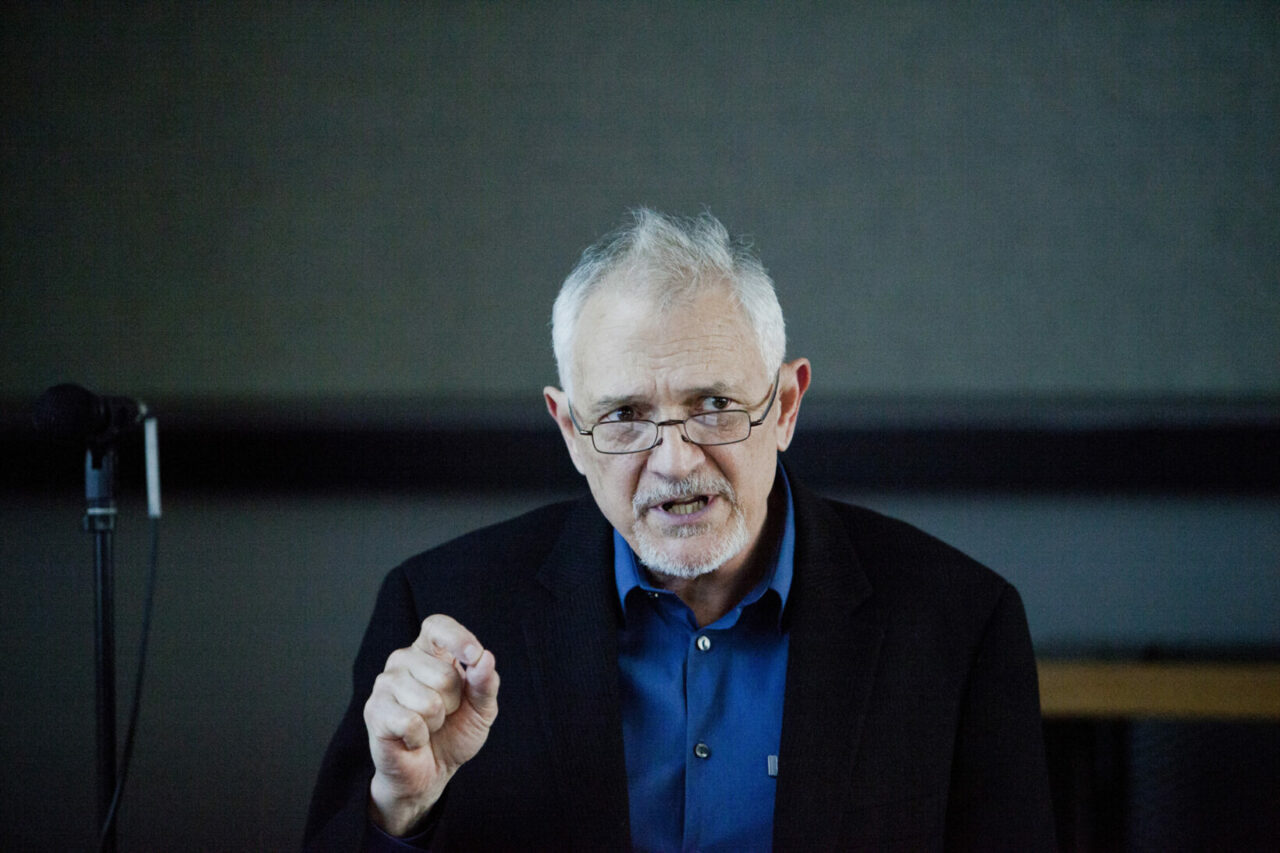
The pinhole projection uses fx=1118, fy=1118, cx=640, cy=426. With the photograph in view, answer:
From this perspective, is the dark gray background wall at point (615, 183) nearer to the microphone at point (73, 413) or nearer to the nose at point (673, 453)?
the microphone at point (73, 413)

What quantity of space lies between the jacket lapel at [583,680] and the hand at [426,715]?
0.18m

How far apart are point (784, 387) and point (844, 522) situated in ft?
0.79

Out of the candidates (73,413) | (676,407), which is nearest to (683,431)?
(676,407)

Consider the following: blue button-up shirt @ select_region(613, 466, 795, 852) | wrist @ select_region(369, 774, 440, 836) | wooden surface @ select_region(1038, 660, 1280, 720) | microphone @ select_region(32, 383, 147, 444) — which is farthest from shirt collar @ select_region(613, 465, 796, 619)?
wooden surface @ select_region(1038, 660, 1280, 720)

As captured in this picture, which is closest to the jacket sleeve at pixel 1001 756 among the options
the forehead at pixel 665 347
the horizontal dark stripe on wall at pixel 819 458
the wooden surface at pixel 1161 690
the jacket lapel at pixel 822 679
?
the jacket lapel at pixel 822 679

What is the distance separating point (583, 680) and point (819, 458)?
50.1 inches

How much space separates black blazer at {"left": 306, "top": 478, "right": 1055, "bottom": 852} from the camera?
1270 mm

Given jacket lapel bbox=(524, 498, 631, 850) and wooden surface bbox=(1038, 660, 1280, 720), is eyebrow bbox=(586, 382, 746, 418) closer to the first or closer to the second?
jacket lapel bbox=(524, 498, 631, 850)

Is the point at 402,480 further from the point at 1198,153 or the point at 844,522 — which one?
the point at 1198,153

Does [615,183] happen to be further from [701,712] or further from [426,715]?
[426,715]

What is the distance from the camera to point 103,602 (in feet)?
5.34

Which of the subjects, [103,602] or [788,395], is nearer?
[788,395]

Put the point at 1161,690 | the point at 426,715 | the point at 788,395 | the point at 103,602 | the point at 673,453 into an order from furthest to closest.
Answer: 1. the point at 1161,690
2. the point at 103,602
3. the point at 788,395
4. the point at 673,453
5. the point at 426,715

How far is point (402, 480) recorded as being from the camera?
8.24 ft
